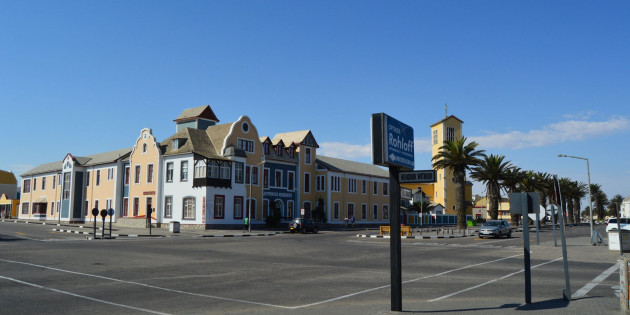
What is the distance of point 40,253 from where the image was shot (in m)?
20.0

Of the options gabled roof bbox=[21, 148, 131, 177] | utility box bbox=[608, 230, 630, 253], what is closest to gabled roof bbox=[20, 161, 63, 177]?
gabled roof bbox=[21, 148, 131, 177]

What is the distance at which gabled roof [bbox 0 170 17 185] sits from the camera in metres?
94.2

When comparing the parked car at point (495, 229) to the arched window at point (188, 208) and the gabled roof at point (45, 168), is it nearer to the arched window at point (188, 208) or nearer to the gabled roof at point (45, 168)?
the arched window at point (188, 208)

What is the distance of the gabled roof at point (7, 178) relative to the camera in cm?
9425

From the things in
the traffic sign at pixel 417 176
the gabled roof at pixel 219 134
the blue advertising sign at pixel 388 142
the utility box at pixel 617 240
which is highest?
the gabled roof at pixel 219 134

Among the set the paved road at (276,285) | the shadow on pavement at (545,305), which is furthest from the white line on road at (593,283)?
the shadow on pavement at (545,305)

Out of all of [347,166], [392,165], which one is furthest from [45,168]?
[392,165]

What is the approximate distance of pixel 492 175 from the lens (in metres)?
55.6

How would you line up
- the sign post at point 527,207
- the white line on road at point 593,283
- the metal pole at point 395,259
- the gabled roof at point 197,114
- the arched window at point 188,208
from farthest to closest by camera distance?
the gabled roof at point 197,114
the arched window at point 188,208
the white line on road at point 593,283
the sign post at point 527,207
the metal pole at point 395,259

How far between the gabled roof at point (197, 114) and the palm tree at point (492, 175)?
31.2 m

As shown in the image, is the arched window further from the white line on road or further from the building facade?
the white line on road

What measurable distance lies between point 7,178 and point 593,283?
107m

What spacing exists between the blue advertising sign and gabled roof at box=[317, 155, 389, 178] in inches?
2095

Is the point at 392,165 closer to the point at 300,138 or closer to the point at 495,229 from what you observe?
the point at 495,229
